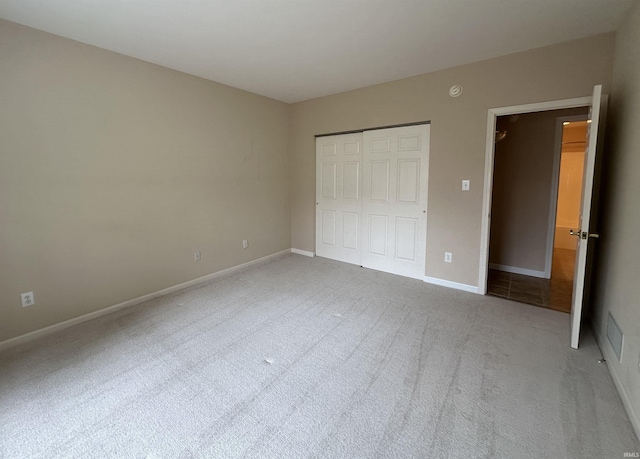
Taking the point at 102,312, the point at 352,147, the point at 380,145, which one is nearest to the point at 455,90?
the point at 380,145

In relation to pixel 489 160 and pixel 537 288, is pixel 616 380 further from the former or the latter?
pixel 489 160

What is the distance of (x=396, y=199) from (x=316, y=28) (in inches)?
88.1

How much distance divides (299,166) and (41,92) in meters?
3.14

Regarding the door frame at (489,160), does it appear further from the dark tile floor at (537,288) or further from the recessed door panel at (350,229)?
the recessed door panel at (350,229)

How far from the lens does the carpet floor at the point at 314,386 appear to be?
147 centimetres

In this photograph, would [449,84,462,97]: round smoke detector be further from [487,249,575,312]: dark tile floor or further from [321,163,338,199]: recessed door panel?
[487,249,575,312]: dark tile floor

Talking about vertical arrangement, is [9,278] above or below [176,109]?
below

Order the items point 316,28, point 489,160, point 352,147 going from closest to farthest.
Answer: point 316,28 → point 489,160 → point 352,147

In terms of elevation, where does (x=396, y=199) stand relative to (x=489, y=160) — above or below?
below

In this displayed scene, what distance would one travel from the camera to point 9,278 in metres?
2.33

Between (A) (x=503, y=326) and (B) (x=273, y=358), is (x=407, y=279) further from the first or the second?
(B) (x=273, y=358)

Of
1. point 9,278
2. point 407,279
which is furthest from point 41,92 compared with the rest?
point 407,279

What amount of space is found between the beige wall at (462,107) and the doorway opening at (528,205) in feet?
2.57

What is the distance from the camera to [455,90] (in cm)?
328
